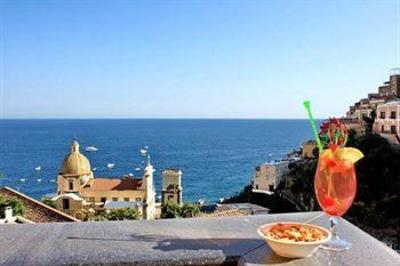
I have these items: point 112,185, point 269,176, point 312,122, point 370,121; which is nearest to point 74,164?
point 112,185

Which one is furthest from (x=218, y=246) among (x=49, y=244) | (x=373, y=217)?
(x=373, y=217)

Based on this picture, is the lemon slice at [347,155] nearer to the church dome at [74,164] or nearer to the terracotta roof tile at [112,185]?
the church dome at [74,164]

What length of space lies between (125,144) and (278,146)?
2692 centimetres

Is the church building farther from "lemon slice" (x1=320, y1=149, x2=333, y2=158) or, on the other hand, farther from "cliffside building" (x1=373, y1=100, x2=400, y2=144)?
"lemon slice" (x1=320, y1=149, x2=333, y2=158)

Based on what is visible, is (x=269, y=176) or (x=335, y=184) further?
(x=269, y=176)

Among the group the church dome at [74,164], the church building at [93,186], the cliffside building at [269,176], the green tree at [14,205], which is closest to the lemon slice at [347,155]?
the green tree at [14,205]

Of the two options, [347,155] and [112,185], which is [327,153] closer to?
[347,155]

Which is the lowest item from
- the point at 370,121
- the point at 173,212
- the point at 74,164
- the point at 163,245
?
the point at 173,212

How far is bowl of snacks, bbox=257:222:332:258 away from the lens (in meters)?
1.36

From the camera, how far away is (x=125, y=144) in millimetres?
74375

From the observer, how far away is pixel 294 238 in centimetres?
143

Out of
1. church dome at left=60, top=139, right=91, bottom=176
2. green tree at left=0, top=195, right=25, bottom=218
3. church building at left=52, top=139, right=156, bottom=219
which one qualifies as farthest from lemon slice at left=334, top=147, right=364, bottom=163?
church dome at left=60, top=139, right=91, bottom=176

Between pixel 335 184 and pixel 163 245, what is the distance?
656 mm

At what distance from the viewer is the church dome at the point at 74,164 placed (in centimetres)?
2106
